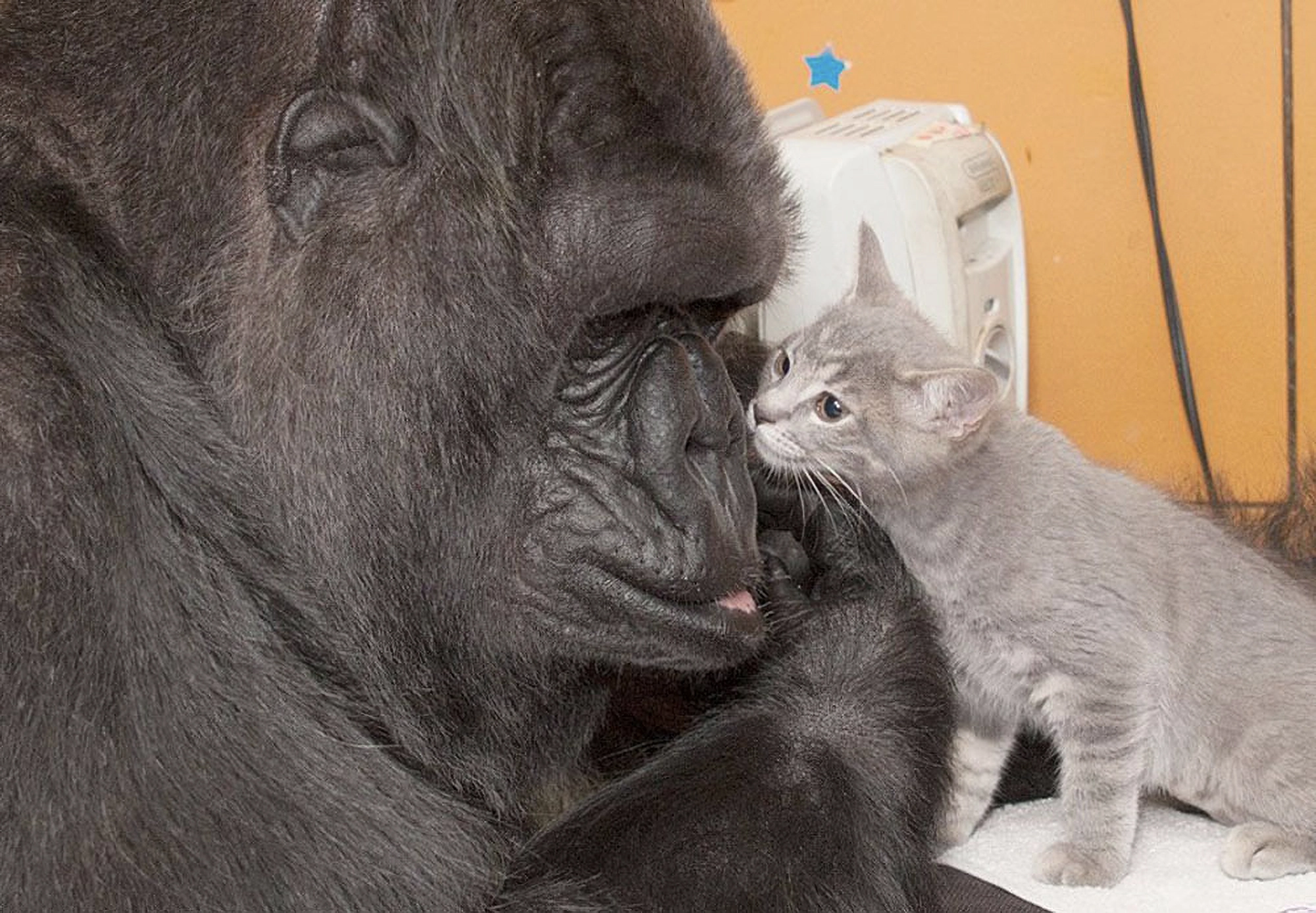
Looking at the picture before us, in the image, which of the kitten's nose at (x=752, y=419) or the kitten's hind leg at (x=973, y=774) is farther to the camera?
the kitten's nose at (x=752, y=419)

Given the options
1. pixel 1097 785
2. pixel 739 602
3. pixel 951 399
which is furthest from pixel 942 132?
pixel 739 602

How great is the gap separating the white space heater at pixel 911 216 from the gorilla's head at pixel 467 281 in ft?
2.80

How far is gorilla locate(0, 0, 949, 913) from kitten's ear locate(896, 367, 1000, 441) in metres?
0.37

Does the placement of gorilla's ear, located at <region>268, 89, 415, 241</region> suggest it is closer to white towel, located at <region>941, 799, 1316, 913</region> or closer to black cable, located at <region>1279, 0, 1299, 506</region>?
white towel, located at <region>941, 799, 1316, 913</region>

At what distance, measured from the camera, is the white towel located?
1.67 m

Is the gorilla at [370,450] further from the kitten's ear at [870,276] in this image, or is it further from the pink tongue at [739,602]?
the kitten's ear at [870,276]

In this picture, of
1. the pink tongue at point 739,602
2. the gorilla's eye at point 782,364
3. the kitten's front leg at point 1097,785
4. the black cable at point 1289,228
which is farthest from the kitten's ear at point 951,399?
the black cable at point 1289,228

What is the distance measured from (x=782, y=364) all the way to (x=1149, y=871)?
704mm

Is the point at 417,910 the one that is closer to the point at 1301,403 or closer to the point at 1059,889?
the point at 1059,889

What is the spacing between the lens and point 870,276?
2.10 metres

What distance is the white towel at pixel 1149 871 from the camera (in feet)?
5.49

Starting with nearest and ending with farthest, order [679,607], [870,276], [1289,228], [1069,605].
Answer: [679,607], [1069,605], [870,276], [1289,228]

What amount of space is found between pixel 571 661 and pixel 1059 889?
58 cm

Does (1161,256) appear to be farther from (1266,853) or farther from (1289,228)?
(1266,853)
